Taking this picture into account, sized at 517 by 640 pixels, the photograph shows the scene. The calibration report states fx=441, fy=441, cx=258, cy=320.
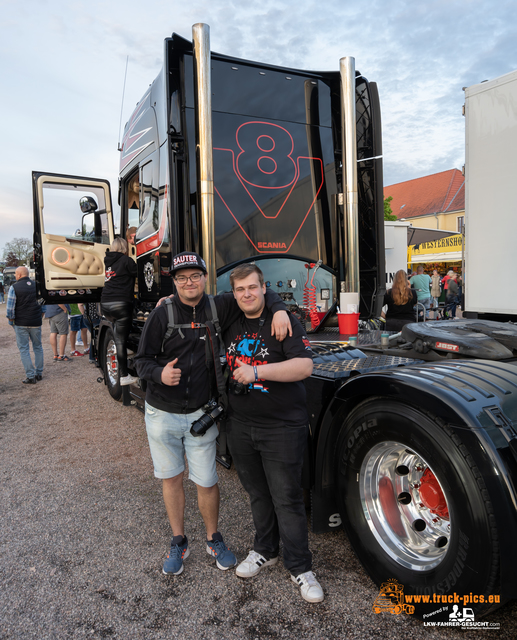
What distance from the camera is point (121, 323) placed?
5332 millimetres

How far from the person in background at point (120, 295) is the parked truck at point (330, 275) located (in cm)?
13

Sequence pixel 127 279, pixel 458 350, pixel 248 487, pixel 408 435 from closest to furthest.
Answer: pixel 408 435
pixel 248 487
pixel 458 350
pixel 127 279

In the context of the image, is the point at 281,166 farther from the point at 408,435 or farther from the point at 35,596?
the point at 35,596

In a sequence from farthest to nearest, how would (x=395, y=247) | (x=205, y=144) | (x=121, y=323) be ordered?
(x=395, y=247)
(x=121, y=323)
(x=205, y=144)

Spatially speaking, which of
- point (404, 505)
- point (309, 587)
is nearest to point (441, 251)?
point (404, 505)

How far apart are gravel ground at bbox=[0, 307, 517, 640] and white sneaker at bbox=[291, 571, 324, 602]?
0.13 feet

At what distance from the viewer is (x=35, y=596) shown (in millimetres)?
2273

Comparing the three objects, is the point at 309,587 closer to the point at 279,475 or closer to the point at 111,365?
the point at 279,475

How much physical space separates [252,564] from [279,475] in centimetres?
60

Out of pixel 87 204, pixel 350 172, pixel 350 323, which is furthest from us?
pixel 87 204

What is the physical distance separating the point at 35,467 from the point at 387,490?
327cm

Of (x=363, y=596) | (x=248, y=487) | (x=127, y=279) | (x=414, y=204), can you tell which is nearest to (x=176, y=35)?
(x=127, y=279)

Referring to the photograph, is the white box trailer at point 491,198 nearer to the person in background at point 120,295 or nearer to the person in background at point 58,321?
the person in background at point 120,295

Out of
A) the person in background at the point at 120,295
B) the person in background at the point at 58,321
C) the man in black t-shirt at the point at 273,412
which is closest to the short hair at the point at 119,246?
the person in background at the point at 120,295
